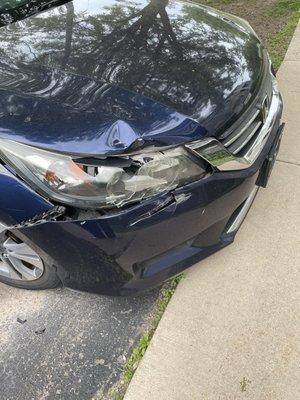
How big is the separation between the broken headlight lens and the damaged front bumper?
0.04m

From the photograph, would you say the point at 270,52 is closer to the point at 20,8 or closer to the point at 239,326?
the point at 20,8

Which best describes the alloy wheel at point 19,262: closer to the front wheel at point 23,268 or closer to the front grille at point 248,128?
the front wheel at point 23,268

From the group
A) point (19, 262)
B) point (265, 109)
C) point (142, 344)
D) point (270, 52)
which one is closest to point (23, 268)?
point (19, 262)

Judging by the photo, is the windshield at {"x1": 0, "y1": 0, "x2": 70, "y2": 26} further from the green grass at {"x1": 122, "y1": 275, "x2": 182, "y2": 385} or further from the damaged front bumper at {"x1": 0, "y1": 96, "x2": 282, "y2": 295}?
the green grass at {"x1": 122, "y1": 275, "x2": 182, "y2": 385}

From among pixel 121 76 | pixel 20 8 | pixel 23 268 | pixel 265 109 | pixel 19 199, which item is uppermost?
pixel 20 8

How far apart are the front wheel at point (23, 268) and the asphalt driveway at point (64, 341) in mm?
109

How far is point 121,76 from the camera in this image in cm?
194

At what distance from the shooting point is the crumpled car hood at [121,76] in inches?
67.4

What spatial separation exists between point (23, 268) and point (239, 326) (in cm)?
112

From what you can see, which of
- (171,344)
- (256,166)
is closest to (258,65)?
(256,166)

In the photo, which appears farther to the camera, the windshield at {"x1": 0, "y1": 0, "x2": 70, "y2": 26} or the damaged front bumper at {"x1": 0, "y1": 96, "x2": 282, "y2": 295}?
the windshield at {"x1": 0, "y1": 0, "x2": 70, "y2": 26}

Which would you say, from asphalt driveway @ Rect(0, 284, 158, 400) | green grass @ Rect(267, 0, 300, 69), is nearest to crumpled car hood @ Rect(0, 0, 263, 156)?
asphalt driveway @ Rect(0, 284, 158, 400)

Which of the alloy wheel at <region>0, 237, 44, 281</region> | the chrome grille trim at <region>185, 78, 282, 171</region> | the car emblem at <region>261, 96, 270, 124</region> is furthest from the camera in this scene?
the car emblem at <region>261, 96, 270, 124</region>

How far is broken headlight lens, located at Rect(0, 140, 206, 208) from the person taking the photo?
65.5 inches
